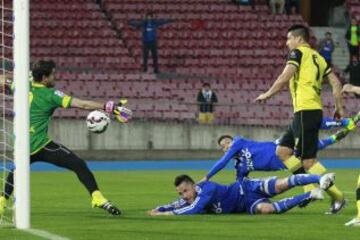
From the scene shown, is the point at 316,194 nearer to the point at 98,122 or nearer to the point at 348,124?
the point at 98,122

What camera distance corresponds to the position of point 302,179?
1327 centimetres

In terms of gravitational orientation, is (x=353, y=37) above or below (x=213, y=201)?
above

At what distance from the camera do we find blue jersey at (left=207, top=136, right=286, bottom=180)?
1564cm

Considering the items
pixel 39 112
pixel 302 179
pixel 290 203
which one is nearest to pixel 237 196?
pixel 290 203

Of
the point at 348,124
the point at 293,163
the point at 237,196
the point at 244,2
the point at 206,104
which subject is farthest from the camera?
the point at 244,2

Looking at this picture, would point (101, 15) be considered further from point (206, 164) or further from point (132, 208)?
point (132, 208)

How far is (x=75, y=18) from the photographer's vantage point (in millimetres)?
36750

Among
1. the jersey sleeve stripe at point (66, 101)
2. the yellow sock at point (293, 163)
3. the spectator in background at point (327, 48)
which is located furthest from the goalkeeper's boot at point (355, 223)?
the spectator in background at point (327, 48)

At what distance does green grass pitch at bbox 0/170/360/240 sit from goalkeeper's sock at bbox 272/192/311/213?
0.34 feet

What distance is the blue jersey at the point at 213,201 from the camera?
1351 cm

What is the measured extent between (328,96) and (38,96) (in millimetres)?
23282

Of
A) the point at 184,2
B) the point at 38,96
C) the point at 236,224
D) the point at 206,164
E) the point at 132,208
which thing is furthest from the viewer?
the point at 184,2

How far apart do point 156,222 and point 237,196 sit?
1.49 meters

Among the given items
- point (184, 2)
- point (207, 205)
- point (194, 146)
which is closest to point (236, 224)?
point (207, 205)
